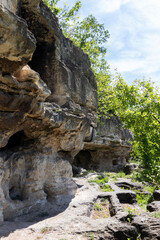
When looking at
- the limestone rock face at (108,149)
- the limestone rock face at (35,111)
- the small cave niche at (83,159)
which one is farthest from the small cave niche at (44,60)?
the small cave niche at (83,159)

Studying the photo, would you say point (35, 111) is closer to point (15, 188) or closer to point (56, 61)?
point (15, 188)

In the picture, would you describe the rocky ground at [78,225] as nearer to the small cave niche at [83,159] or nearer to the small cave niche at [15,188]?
the small cave niche at [15,188]

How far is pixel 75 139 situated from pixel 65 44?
5184mm

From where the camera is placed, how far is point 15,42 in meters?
4.12

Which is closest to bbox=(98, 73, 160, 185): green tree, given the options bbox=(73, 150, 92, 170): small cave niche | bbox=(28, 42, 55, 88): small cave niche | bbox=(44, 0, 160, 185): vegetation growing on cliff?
bbox=(44, 0, 160, 185): vegetation growing on cliff

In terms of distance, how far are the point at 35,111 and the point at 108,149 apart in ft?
44.1

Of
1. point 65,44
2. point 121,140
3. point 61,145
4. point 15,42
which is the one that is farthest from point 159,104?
point 121,140

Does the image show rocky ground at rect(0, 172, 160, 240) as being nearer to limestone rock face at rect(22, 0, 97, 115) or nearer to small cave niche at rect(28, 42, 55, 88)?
limestone rock face at rect(22, 0, 97, 115)

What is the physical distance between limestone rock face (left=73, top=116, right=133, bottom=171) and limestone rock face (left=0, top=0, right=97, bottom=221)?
239 inches

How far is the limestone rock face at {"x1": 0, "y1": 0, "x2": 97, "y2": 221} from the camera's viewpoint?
469cm

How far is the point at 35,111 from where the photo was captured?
6.47 m

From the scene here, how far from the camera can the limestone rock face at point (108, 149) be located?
54.2 ft

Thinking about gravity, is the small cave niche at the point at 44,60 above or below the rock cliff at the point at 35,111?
above

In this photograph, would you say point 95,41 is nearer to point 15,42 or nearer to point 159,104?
point 159,104
